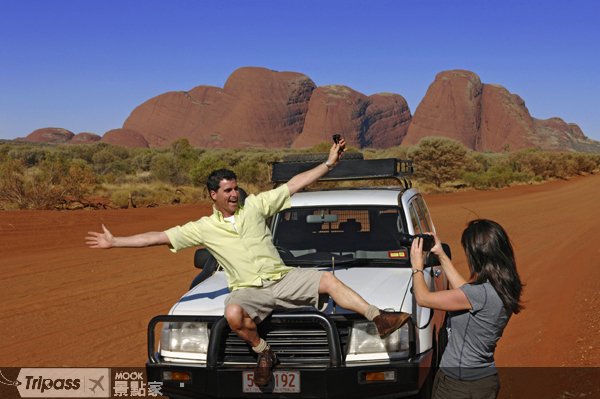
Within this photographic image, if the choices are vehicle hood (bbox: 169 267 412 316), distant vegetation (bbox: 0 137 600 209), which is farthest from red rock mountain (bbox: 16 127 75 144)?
vehicle hood (bbox: 169 267 412 316)

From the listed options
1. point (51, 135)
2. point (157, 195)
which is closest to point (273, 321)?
point (157, 195)

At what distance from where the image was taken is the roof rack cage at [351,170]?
5130 mm

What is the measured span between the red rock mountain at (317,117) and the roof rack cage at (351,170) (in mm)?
119431

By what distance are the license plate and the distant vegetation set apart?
592cm

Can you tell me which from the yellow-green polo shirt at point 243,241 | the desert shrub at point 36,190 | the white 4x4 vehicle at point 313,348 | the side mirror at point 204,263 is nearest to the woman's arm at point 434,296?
the white 4x4 vehicle at point 313,348

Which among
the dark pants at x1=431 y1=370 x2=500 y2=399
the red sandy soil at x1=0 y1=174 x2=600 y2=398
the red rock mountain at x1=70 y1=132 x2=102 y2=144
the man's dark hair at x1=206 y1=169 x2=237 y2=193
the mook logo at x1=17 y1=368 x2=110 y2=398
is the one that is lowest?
the mook logo at x1=17 y1=368 x2=110 y2=398

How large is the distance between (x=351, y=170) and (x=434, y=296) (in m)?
2.89

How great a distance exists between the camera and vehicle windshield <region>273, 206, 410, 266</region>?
4.67 meters

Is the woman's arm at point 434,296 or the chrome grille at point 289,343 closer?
the woman's arm at point 434,296

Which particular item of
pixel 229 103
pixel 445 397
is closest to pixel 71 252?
pixel 445 397

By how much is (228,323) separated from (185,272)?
6.19 meters

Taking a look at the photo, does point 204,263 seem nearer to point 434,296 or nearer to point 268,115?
point 434,296

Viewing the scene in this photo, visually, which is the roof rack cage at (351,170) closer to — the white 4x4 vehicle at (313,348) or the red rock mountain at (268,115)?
the white 4x4 vehicle at (313,348)

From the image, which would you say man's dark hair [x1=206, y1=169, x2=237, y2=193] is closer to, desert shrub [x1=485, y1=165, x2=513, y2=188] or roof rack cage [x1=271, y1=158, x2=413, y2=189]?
roof rack cage [x1=271, y1=158, x2=413, y2=189]
